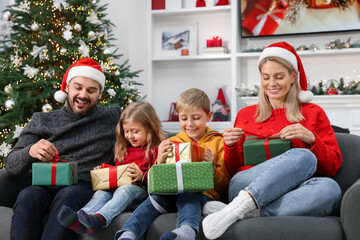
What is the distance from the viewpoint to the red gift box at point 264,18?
491cm

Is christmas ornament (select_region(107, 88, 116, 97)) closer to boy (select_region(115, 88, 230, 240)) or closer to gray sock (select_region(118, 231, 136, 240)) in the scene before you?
boy (select_region(115, 88, 230, 240))

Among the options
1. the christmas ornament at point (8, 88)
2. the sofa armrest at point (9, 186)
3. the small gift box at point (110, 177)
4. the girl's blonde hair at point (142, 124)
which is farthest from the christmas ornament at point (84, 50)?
the small gift box at point (110, 177)

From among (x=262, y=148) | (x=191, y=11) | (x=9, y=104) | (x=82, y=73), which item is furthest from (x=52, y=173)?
(x=191, y=11)

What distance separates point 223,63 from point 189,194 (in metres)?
3.47

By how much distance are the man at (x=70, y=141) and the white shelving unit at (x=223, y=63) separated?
2.54 m

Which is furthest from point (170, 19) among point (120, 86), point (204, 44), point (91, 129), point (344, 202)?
point (344, 202)

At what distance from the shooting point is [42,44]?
147 inches

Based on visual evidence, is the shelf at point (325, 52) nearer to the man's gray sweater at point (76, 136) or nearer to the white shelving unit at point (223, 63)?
the white shelving unit at point (223, 63)

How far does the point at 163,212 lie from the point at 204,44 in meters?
3.61

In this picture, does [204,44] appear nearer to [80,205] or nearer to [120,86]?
[120,86]

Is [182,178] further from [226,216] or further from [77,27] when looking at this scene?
[77,27]

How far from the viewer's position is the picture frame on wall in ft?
17.3

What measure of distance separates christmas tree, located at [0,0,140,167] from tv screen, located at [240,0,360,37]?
1.86 m

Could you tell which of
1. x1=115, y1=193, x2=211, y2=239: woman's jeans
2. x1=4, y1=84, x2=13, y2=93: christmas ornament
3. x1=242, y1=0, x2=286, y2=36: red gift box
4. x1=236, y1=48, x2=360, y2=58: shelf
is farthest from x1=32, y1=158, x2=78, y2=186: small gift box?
x1=242, y1=0, x2=286, y2=36: red gift box
